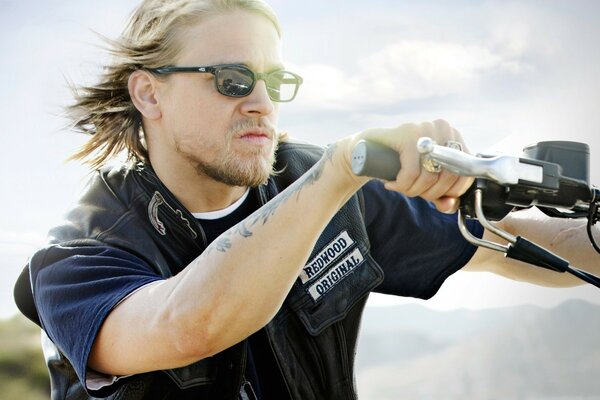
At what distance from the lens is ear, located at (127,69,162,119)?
11.2ft

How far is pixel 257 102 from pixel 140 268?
839 mm

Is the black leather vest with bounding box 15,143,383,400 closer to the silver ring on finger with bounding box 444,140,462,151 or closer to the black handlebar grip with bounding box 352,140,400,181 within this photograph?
the black handlebar grip with bounding box 352,140,400,181

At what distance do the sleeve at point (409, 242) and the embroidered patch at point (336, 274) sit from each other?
0.61ft

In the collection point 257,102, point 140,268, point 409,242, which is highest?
point 257,102

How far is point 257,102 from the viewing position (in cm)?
305

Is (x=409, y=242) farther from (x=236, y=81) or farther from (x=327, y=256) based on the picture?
(x=236, y=81)

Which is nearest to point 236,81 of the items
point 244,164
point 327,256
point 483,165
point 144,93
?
point 244,164

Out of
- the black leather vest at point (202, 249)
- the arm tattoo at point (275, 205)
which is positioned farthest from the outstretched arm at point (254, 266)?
the black leather vest at point (202, 249)

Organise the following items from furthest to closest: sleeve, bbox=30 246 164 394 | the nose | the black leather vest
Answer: the nose < the black leather vest < sleeve, bbox=30 246 164 394

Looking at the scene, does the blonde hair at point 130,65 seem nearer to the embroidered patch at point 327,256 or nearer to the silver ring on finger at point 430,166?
the embroidered patch at point 327,256

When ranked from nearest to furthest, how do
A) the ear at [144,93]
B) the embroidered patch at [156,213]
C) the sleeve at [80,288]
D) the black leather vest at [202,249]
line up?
the sleeve at [80,288], the black leather vest at [202,249], the embroidered patch at [156,213], the ear at [144,93]

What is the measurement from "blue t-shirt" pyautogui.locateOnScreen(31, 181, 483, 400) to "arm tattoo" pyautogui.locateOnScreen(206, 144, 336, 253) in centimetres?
44

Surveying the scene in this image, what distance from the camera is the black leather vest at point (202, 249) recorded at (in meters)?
2.77

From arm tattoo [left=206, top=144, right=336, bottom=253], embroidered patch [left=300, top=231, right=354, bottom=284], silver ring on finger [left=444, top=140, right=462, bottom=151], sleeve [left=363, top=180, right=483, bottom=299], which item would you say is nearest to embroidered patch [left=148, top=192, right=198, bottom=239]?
embroidered patch [left=300, top=231, right=354, bottom=284]
